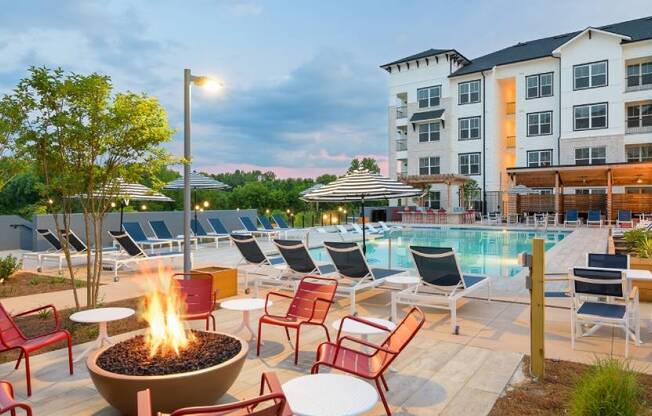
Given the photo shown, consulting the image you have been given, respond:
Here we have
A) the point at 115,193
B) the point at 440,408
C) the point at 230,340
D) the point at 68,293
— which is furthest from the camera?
the point at 68,293

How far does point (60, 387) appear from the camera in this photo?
13.8 feet

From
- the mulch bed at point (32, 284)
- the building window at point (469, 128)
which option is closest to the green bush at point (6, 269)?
the mulch bed at point (32, 284)

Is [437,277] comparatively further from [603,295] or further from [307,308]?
[307,308]

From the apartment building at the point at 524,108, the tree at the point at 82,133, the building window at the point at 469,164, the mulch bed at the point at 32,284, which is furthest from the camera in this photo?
the building window at the point at 469,164

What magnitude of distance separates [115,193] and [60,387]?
11.0 feet

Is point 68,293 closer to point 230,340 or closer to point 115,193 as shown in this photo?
point 115,193

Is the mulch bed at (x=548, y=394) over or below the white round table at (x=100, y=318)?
below

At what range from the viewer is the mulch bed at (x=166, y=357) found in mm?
3506

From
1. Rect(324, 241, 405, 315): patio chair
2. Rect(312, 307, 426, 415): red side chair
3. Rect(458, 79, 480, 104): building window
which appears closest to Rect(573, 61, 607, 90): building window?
Rect(458, 79, 480, 104): building window

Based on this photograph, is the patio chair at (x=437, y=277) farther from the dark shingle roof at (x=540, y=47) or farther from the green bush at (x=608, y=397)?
the dark shingle roof at (x=540, y=47)

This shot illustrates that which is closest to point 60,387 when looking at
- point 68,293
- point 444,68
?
point 68,293

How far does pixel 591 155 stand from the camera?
1183 inches

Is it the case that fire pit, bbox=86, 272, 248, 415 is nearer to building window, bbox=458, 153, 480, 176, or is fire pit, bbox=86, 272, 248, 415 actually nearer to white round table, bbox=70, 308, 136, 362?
white round table, bbox=70, 308, 136, 362

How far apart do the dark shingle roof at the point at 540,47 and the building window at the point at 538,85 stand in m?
1.40
